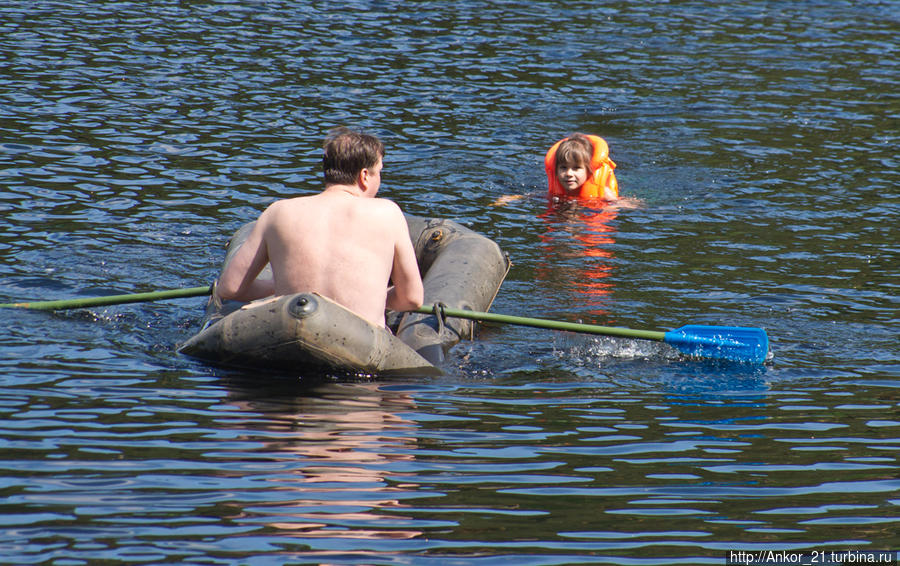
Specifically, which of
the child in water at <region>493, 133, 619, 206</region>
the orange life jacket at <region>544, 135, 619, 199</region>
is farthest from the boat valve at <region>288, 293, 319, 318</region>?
the orange life jacket at <region>544, 135, 619, 199</region>

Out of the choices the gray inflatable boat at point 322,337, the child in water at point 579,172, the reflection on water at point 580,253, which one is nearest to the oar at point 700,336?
the gray inflatable boat at point 322,337

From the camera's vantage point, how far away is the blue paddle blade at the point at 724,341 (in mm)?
6645

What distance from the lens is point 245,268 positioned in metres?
6.13

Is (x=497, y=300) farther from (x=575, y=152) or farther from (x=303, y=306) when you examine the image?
(x=575, y=152)

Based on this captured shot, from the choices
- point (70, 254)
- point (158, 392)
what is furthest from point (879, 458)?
point (70, 254)

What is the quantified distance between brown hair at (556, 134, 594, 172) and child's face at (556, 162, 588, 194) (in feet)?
0.11

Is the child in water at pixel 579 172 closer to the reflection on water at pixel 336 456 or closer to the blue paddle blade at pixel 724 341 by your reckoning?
the blue paddle blade at pixel 724 341

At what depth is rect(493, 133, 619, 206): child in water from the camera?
36.9 feet

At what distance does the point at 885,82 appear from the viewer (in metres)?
16.4

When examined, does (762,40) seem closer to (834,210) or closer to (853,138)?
(853,138)

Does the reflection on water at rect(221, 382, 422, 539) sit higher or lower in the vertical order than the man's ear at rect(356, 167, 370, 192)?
lower

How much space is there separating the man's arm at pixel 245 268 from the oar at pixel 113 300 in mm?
389

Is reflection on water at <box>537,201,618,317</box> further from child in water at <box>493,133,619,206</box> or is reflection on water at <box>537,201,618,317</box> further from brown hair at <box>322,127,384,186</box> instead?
brown hair at <box>322,127,384,186</box>

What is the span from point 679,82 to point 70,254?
1033 centimetres
